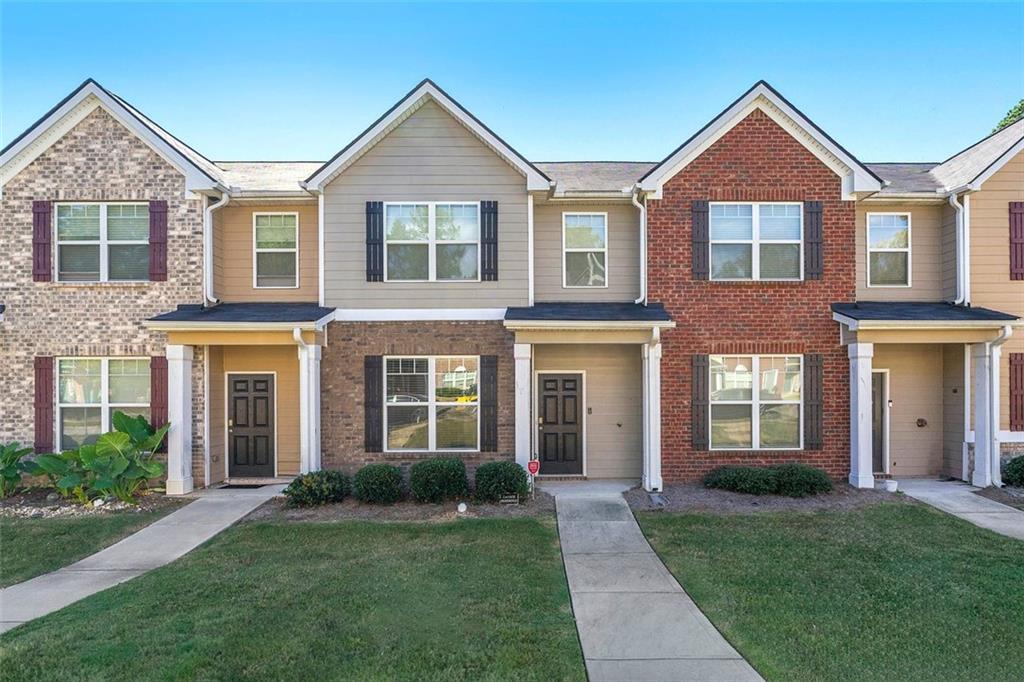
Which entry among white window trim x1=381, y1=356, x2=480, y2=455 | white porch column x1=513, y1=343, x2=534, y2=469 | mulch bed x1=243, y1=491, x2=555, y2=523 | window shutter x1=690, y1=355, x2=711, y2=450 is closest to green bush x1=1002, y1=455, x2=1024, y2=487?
window shutter x1=690, y1=355, x2=711, y2=450

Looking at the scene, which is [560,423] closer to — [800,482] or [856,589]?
[800,482]

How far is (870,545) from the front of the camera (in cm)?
722

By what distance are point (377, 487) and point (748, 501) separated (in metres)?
6.30

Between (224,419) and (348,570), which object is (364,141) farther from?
(348,570)

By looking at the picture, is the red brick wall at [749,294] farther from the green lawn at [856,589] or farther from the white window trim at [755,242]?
the green lawn at [856,589]

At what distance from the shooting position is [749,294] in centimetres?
1063

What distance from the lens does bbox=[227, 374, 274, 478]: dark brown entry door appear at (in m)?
11.4

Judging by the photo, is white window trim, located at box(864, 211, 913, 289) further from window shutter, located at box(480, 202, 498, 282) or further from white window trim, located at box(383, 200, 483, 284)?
white window trim, located at box(383, 200, 483, 284)

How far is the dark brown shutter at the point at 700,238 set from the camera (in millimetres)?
10648

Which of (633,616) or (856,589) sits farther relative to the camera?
(856,589)

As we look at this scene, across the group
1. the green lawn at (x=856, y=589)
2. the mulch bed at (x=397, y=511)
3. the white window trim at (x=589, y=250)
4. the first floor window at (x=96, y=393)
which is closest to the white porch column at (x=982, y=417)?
the green lawn at (x=856, y=589)

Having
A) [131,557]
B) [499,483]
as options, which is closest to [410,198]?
[499,483]

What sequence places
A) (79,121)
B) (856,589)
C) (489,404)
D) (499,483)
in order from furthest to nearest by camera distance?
(79,121)
(489,404)
(499,483)
(856,589)

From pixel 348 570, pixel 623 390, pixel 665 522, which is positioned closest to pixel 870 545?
pixel 665 522
